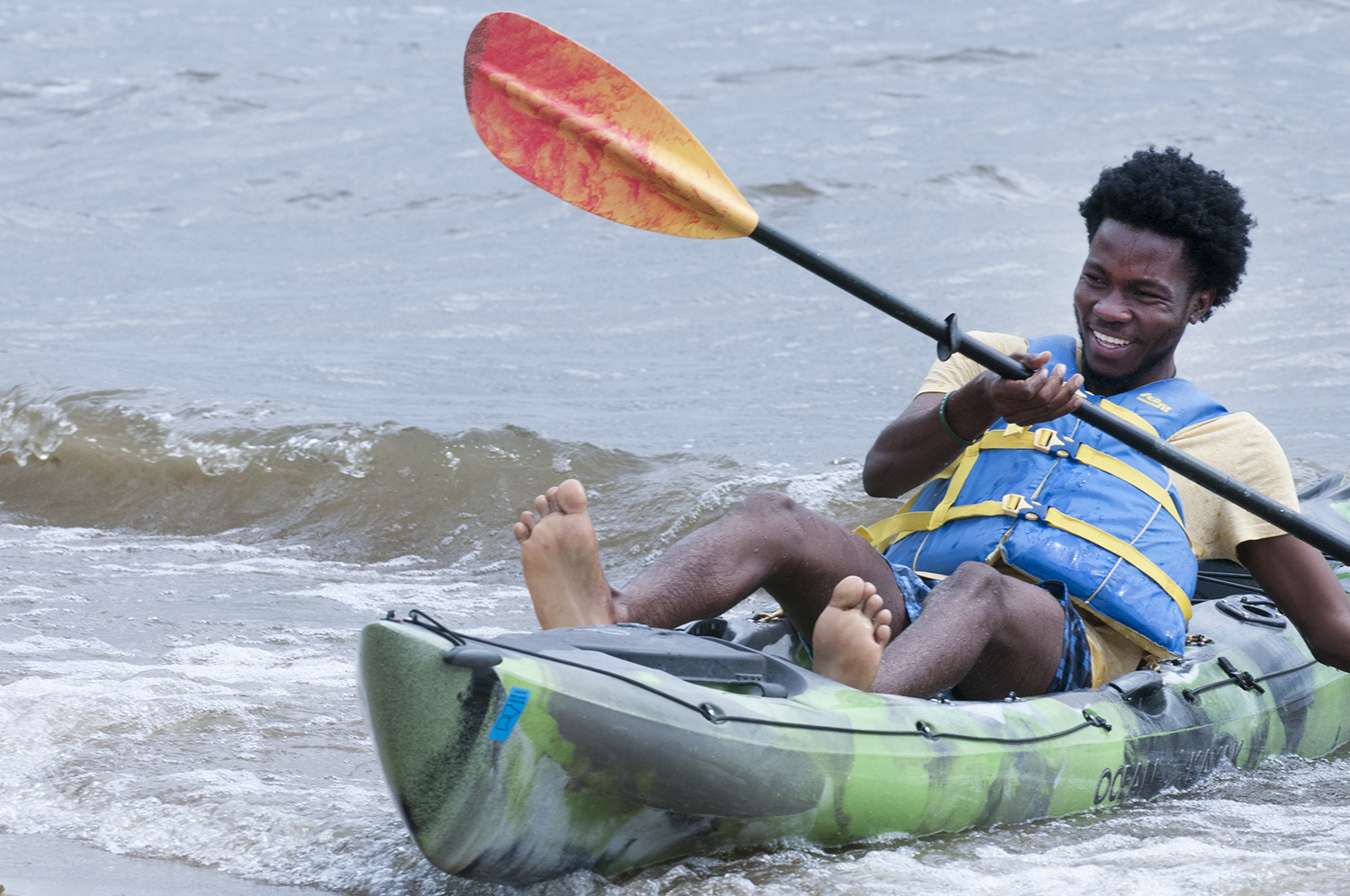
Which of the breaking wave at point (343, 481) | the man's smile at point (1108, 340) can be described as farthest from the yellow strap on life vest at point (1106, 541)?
the breaking wave at point (343, 481)

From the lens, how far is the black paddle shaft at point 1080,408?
233 centimetres

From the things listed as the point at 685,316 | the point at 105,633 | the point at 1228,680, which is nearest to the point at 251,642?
the point at 105,633

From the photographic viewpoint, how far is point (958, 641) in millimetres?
2289

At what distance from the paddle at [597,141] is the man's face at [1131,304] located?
310 millimetres

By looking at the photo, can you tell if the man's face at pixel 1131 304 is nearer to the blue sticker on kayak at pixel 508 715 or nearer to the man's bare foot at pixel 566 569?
the man's bare foot at pixel 566 569

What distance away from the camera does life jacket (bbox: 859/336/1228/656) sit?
253cm

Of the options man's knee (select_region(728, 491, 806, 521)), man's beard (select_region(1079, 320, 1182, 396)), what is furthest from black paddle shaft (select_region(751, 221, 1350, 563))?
Result: man's knee (select_region(728, 491, 806, 521))

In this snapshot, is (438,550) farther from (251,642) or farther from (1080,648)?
(1080,648)

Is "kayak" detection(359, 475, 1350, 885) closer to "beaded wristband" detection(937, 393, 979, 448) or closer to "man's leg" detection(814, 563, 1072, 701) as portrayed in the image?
"man's leg" detection(814, 563, 1072, 701)

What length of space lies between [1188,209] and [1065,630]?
86 centimetres

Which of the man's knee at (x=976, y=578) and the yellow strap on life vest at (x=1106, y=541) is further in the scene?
the yellow strap on life vest at (x=1106, y=541)

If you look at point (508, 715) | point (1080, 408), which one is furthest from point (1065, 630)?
point (508, 715)

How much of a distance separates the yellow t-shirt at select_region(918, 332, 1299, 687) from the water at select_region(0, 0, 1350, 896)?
1.09 feet

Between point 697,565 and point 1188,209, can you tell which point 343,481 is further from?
point 1188,209
